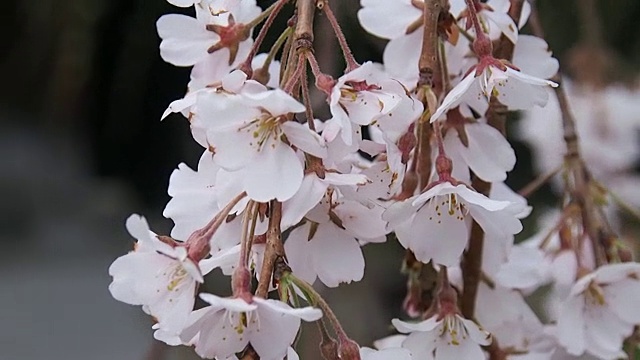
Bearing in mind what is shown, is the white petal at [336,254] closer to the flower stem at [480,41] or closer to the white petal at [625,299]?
the flower stem at [480,41]

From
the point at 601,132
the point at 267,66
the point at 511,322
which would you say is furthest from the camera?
the point at 601,132

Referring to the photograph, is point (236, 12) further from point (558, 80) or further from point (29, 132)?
point (29, 132)

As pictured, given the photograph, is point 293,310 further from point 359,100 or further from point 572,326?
point 572,326

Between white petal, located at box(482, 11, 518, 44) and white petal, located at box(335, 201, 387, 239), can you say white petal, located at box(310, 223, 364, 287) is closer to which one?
white petal, located at box(335, 201, 387, 239)

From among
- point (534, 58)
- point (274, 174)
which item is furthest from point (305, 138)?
point (534, 58)

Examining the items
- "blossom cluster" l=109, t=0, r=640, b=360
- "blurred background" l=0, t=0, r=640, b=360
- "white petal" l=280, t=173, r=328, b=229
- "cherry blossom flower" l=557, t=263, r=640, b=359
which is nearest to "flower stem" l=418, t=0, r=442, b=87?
"blossom cluster" l=109, t=0, r=640, b=360

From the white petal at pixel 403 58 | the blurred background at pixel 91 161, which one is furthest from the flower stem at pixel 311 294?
the blurred background at pixel 91 161
